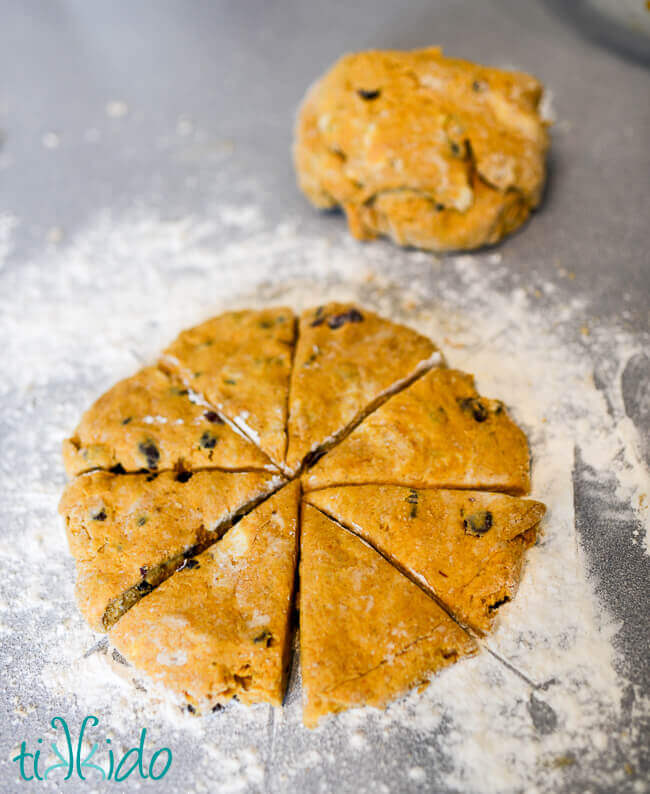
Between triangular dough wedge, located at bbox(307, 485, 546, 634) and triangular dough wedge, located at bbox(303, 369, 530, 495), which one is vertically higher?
triangular dough wedge, located at bbox(303, 369, 530, 495)

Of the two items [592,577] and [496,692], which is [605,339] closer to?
[592,577]

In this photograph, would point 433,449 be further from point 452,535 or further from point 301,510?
point 301,510

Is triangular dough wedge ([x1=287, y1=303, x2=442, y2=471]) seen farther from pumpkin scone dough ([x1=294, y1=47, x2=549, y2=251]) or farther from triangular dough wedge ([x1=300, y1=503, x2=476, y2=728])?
pumpkin scone dough ([x1=294, y1=47, x2=549, y2=251])

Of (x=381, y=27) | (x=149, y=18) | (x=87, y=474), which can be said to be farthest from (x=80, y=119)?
(x=87, y=474)

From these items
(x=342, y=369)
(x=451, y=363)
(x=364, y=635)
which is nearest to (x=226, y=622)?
(x=364, y=635)

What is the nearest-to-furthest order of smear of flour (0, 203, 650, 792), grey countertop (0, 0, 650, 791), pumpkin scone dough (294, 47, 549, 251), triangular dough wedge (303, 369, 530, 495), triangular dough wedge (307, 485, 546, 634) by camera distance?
smear of flour (0, 203, 650, 792), triangular dough wedge (307, 485, 546, 634), triangular dough wedge (303, 369, 530, 495), pumpkin scone dough (294, 47, 549, 251), grey countertop (0, 0, 650, 791)
